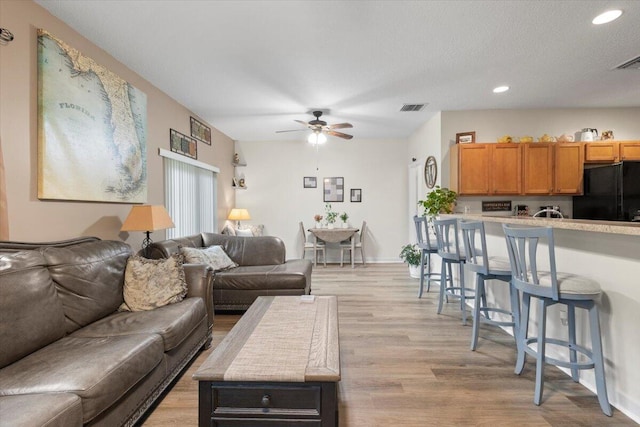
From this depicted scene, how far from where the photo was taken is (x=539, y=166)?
4230mm

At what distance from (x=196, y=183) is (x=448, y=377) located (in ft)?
13.6

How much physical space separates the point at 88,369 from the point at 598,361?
2.68 meters

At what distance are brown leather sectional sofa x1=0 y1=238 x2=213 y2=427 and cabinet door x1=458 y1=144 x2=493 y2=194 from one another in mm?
3792

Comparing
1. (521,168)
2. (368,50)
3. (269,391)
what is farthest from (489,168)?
(269,391)

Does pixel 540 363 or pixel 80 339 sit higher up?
pixel 80 339

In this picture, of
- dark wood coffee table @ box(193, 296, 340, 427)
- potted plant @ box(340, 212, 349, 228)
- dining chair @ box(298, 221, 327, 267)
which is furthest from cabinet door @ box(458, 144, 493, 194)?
dark wood coffee table @ box(193, 296, 340, 427)

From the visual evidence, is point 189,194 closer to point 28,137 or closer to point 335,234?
point 28,137

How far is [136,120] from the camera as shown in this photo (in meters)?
3.10

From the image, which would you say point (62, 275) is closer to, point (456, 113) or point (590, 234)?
point (590, 234)

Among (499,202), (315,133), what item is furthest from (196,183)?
(499,202)

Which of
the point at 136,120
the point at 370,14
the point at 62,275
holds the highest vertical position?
the point at 370,14

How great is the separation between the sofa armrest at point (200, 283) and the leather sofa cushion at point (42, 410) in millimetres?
1310

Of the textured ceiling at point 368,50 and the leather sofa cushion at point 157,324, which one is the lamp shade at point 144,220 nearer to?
the leather sofa cushion at point 157,324

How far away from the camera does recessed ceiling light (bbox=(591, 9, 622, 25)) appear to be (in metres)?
2.22
